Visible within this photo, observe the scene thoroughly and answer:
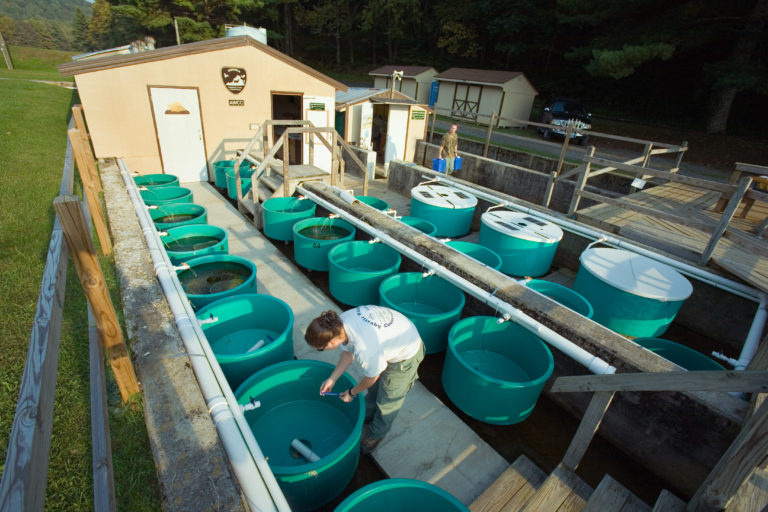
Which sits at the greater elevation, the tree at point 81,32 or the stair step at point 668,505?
the tree at point 81,32

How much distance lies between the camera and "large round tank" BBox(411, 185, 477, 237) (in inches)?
368

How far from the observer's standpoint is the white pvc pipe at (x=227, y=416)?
7.79 feet

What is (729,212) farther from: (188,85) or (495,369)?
(188,85)

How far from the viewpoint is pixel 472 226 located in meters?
10.8

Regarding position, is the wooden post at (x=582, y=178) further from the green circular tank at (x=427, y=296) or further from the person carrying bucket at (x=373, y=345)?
the person carrying bucket at (x=373, y=345)

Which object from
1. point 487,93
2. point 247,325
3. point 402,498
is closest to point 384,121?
point 247,325

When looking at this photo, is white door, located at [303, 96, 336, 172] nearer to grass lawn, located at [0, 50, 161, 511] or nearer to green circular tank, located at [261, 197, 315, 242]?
green circular tank, located at [261, 197, 315, 242]

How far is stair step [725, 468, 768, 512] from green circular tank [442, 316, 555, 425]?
169 cm

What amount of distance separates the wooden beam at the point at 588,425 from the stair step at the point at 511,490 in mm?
342

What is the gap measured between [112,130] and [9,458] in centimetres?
1093

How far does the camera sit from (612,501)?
10.1 feet

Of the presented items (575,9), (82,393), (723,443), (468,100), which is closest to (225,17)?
(468,100)

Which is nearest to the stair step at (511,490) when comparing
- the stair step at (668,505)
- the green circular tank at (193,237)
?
the stair step at (668,505)

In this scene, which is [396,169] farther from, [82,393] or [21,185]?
[82,393]
